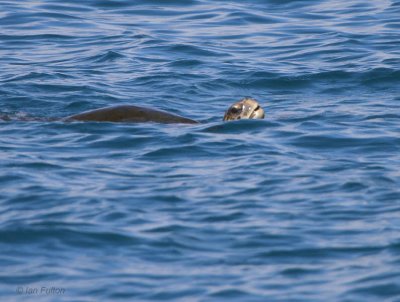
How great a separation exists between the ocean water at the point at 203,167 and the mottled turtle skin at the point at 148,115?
0.17 meters

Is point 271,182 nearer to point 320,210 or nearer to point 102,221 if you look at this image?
point 320,210

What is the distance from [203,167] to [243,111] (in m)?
1.94

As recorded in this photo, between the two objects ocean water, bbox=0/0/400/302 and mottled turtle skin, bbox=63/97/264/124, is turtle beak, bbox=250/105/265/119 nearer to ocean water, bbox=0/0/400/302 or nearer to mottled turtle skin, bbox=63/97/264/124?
mottled turtle skin, bbox=63/97/264/124

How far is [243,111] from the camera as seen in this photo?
1177 cm

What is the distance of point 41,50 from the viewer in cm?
1698

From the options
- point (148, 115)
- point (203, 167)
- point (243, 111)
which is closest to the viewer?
point (203, 167)

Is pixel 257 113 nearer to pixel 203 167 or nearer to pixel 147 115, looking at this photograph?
pixel 147 115

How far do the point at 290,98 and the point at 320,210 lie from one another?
17.0 ft

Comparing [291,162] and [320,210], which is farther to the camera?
[291,162]

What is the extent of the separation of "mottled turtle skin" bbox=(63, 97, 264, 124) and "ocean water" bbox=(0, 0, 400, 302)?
166mm

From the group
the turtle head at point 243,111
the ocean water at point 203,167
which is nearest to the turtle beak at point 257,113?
the turtle head at point 243,111

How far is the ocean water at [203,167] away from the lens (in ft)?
24.5

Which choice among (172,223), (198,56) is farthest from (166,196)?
(198,56)

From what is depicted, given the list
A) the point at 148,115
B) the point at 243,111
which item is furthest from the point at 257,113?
the point at 148,115
